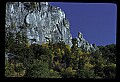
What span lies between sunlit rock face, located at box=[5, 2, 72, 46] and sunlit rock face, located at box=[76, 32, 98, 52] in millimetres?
84

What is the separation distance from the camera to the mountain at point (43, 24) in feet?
5.70

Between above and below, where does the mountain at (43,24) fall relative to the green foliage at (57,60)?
above

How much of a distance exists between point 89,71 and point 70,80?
0.83ft

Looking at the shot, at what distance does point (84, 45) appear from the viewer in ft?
5.77

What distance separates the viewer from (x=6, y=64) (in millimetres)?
1621

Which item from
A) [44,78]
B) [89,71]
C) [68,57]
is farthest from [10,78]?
[89,71]

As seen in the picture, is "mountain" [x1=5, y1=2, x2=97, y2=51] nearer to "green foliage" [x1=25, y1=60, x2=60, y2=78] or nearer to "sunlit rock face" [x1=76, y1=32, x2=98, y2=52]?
"sunlit rock face" [x1=76, y1=32, x2=98, y2=52]

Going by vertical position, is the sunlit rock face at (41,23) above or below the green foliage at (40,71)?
above

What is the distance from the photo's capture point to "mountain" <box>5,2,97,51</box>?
5.70 feet

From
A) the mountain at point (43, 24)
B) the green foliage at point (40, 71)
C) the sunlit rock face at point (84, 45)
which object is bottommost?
the green foliage at point (40, 71)

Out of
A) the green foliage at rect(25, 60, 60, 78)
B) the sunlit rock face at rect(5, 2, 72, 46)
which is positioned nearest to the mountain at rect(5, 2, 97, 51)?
the sunlit rock face at rect(5, 2, 72, 46)

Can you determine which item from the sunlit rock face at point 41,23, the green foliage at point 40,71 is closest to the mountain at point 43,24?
the sunlit rock face at point 41,23

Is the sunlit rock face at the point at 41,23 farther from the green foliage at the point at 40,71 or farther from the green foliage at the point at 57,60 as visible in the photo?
the green foliage at the point at 40,71

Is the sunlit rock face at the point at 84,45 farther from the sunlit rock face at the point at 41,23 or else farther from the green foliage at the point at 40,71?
the green foliage at the point at 40,71
